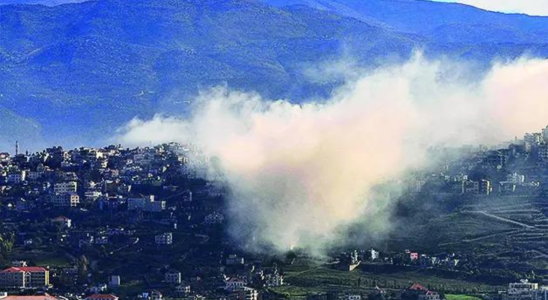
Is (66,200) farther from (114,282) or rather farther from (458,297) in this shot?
(458,297)

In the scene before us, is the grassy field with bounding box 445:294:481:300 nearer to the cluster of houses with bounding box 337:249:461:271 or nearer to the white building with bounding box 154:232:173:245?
the cluster of houses with bounding box 337:249:461:271

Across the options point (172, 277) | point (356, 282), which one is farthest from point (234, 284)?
point (356, 282)

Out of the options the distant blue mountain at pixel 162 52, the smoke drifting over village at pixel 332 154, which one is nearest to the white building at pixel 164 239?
the smoke drifting over village at pixel 332 154

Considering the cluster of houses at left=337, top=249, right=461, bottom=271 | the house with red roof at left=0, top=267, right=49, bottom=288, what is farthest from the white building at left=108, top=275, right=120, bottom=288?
the cluster of houses at left=337, top=249, right=461, bottom=271

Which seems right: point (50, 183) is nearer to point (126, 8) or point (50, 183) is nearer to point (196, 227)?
point (196, 227)

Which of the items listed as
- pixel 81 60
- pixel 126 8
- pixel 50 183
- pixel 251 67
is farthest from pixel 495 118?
pixel 126 8

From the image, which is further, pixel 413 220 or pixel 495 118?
pixel 495 118
